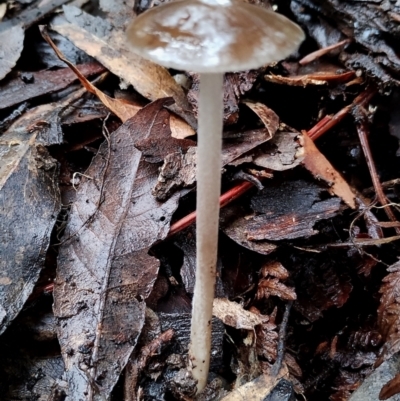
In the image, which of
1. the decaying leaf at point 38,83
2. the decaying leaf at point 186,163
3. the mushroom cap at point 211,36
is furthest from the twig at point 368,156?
the decaying leaf at point 38,83

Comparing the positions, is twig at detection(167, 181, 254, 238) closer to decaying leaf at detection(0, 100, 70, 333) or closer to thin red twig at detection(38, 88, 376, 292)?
thin red twig at detection(38, 88, 376, 292)

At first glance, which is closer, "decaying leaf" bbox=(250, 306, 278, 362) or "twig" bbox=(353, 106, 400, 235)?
"decaying leaf" bbox=(250, 306, 278, 362)

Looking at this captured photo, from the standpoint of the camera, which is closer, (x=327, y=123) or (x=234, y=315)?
(x=234, y=315)

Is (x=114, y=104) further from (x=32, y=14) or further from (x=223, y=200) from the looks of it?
(x=32, y=14)

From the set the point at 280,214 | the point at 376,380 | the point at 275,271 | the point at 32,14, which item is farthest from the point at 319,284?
the point at 32,14

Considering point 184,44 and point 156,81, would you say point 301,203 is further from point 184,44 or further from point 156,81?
point 184,44

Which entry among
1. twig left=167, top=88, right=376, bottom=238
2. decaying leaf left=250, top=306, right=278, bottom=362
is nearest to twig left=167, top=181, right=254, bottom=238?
twig left=167, top=88, right=376, bottom=238
